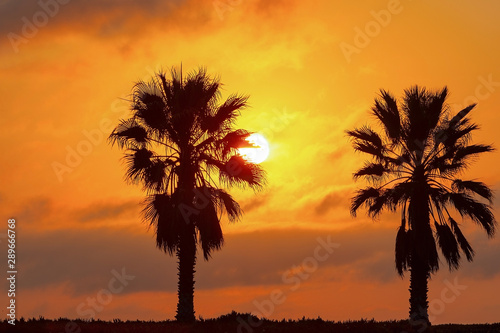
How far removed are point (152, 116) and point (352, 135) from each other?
11.2m

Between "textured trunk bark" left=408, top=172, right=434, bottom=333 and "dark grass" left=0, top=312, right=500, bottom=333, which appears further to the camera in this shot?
"textured trunk bark" left=408, top=172, right=434, bottom=333

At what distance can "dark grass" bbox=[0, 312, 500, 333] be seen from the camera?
36375mm

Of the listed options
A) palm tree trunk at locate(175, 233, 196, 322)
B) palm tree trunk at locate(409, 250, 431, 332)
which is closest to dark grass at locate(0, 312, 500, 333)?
palm tree trunk at locate(175, 233, 196, 322)

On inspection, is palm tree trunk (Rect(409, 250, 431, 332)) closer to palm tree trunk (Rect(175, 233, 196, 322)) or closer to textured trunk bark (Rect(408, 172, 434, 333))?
textured trunk bark (Rect(408, 172, 434, 333))

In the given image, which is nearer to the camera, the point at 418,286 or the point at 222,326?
the point at 222,326

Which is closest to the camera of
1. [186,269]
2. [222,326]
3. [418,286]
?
[222,326]

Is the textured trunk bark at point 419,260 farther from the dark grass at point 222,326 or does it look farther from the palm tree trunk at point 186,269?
the palm tree trunk at point 186,269

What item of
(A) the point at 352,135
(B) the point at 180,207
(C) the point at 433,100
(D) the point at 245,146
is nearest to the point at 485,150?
(C) the point at 433,100

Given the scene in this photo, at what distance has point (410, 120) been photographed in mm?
46969

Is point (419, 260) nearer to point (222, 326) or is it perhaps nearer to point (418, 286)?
point (418, 286)

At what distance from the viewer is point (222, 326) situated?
37250mm

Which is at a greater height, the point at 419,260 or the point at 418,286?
the point at 419,260

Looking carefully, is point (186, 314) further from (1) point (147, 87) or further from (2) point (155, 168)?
(1) point (147, 87)

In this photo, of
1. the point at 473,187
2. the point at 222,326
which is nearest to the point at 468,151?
the point at 473,187
